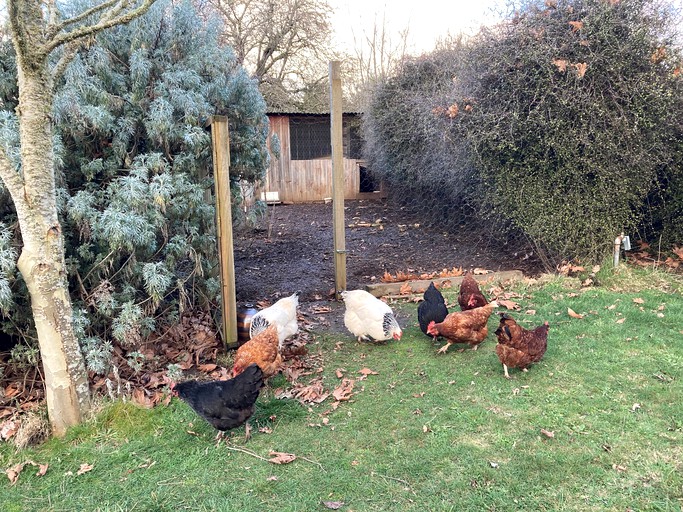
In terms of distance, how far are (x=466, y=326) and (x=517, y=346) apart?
530 millimetres

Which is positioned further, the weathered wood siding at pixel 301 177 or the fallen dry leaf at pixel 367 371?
the weathered wood siding at pixel 301 177

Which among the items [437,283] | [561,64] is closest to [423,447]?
[437,283]

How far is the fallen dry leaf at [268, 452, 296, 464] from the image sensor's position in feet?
9.41

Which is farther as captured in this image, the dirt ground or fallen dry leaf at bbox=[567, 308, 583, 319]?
the dirt ground

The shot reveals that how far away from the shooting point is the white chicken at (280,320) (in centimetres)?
420

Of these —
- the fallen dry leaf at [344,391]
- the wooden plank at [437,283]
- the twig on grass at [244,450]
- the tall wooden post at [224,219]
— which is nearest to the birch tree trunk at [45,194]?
the twig on grass at [244,450]

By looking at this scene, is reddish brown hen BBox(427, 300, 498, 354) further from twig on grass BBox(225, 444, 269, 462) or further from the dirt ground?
the dirt ground

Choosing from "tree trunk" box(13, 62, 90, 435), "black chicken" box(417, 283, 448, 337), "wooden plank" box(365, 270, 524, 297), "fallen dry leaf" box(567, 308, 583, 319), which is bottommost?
"fallen dry leaf" box(567, 308, 583, 319)

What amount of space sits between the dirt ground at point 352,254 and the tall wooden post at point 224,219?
1475mm

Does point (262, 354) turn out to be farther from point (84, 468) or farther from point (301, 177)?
point (301, 177)

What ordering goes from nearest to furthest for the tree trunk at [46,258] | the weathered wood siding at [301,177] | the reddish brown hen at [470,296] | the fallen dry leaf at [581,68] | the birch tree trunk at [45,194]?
the birch tree trunk at [45,194]
the tree trunk at [46,258]
the reddish brown hen at [470,296]
the fallen dry leaf at [581,68]
the weathered wood siding at [301,177]

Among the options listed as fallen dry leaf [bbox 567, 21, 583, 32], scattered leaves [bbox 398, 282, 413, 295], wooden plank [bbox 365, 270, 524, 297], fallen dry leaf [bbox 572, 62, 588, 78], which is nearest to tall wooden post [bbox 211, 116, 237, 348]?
wooden plank [bbox 365, 270, 524, 297]

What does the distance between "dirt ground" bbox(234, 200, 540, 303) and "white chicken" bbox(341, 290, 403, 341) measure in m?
1.44

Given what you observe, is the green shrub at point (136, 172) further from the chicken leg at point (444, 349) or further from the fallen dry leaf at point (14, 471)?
the chicken leg at point (444, 349)
